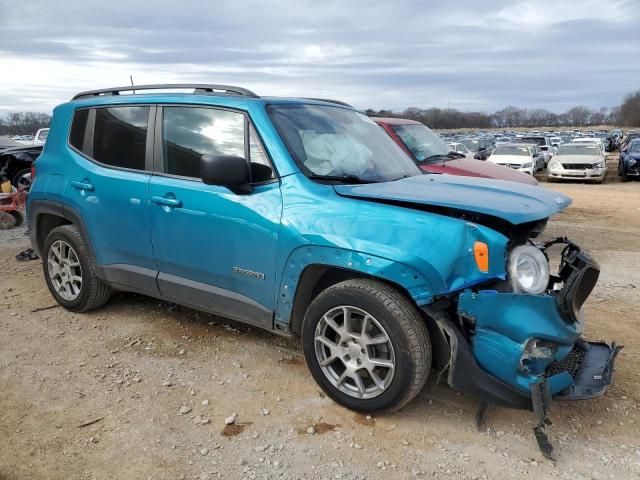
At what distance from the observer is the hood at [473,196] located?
300 cm

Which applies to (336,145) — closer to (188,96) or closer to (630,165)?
(188,96)

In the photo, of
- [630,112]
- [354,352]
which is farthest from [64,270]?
[630,112]

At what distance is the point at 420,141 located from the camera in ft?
28.4

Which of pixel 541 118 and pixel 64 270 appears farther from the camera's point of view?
pixel 541 118

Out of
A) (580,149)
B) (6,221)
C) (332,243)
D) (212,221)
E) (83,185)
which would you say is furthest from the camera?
(580,149)

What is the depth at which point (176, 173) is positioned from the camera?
3980 mm

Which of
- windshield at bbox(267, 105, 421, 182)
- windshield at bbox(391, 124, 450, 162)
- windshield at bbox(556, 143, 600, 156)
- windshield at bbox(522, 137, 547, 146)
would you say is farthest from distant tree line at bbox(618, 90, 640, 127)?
windshield at bbox(267, 105, 421, 182)

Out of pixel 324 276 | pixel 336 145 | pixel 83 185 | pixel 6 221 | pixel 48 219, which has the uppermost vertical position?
pixel 336 145

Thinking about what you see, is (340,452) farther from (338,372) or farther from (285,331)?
(285,331)

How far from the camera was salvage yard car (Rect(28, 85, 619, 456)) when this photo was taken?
9.54 feet

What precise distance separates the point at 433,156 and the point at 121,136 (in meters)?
5.28

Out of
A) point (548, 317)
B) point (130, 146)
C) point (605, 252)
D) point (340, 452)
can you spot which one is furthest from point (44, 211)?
point (605, 252)

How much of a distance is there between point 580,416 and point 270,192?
242 cm

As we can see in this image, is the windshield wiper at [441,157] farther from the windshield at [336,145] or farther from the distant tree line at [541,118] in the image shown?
the distant tree line at [541,118]
